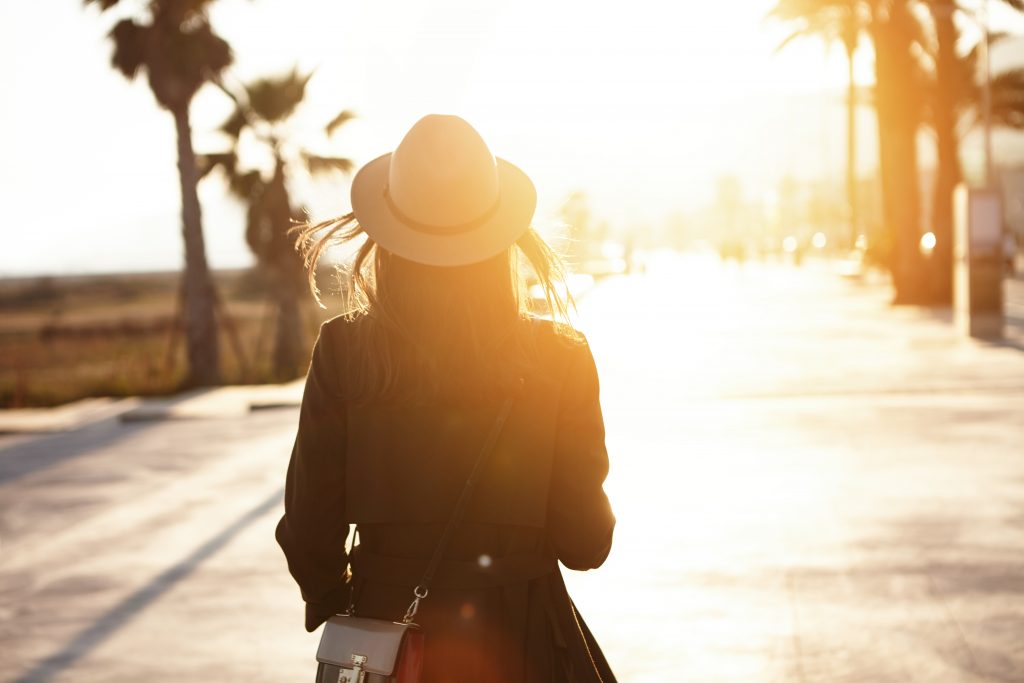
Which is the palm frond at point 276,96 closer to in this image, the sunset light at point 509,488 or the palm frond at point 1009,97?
the sunset light at point 509,488

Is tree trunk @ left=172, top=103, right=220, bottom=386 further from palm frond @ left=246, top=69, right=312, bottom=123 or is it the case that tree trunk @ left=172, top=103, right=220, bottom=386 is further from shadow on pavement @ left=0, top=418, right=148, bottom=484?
shadow on pavement @ left=0, top=418, right=148, bottom=484

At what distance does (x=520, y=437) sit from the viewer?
257 cm

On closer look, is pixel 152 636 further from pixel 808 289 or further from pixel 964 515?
pixel 808 289

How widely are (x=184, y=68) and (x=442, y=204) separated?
21446mm

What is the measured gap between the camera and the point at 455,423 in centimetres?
257

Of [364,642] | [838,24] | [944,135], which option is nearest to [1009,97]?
[838,24]

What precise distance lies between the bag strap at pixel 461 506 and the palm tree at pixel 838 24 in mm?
28251

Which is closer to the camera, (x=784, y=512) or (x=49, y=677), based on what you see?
(x=49, y=677)

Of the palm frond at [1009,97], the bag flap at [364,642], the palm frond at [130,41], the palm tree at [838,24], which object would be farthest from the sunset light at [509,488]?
the palm frond at [1009,97]

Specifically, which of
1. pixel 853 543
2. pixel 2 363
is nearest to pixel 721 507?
pixel 853 543

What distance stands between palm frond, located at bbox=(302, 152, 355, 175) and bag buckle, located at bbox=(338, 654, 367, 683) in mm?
26380

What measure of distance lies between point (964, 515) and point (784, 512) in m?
1.07

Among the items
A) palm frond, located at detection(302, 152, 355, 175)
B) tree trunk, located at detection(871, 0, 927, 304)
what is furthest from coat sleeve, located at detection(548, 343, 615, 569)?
tree trunk, located at detection(871, 0, 927, 304)

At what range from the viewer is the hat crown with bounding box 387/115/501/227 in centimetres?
255
